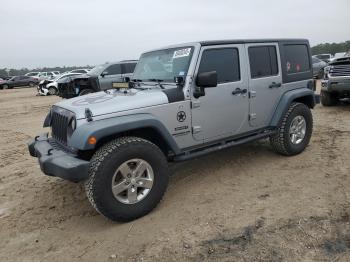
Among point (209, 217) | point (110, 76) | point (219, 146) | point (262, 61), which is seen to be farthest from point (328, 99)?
point (209, 217)

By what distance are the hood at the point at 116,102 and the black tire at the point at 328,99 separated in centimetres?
776

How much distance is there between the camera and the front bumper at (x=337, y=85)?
30.3ft

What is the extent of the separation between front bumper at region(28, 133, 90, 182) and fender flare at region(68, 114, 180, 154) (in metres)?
0.15

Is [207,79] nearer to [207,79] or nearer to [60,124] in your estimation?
[207,79]

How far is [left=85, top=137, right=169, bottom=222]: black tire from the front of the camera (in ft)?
11.4

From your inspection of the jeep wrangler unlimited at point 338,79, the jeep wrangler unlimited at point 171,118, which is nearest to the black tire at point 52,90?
the jeep wrangler unlimited at point 338,79

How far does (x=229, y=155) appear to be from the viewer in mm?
5906

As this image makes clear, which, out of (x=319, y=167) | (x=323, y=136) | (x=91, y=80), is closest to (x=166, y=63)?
(x=319, y=167)

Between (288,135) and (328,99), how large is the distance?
578 cm

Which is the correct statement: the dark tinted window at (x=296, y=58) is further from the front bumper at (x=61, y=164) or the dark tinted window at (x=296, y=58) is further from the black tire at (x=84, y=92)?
the black tire at (x=84, y=92)

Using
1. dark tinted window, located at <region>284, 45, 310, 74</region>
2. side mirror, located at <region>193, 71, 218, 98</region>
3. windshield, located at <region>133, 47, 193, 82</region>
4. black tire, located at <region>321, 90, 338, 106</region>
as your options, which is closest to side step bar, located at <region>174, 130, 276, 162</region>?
side mirror, located at <region>193, 71, 218, 98</region>

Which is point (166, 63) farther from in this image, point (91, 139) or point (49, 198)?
point (49, 198)

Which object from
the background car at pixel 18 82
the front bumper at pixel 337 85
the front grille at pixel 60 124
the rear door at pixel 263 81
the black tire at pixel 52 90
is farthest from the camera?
the background car at pixel 18 82

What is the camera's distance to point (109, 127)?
3.54 metres
